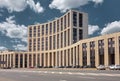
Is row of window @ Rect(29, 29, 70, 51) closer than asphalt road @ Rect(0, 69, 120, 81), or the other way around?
asphalt road @ Rect(0, 69, 120, 81)

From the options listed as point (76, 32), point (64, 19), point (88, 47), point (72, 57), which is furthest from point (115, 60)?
point (64, 19)

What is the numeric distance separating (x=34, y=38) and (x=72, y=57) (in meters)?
64.4

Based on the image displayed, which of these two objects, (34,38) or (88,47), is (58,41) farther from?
(88,47)

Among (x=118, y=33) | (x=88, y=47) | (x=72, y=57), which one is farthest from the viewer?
Result: (x=72, y=57)

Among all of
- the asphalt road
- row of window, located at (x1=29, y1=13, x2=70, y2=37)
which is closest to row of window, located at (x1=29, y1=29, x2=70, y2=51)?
row of window, located at (x1=29, y1=13, x2=70, y2=37)

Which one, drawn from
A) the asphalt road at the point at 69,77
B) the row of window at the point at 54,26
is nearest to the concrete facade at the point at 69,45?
the row of window at the point at 54,26

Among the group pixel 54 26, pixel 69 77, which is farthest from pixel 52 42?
pixel 69 77

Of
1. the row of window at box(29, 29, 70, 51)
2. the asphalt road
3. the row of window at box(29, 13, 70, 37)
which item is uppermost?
the row of window at box(29, 13, 70, 37)

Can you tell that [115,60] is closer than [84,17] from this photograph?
Yes

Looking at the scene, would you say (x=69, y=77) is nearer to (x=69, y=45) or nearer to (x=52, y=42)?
(x=69, y=45)

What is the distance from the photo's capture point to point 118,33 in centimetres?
9844

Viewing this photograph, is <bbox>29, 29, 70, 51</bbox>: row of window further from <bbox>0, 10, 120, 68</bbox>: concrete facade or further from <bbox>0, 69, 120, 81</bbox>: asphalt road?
<bbox>0, 69, 120, 81</bbox>: asphalt road

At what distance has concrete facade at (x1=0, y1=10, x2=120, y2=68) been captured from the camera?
343 ft

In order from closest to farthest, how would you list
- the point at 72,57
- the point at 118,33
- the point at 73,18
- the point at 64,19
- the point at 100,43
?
the point at 118,33 → the point at 100,43 → the point at 72,57 → the point at 73,18 → the point at 64,19
